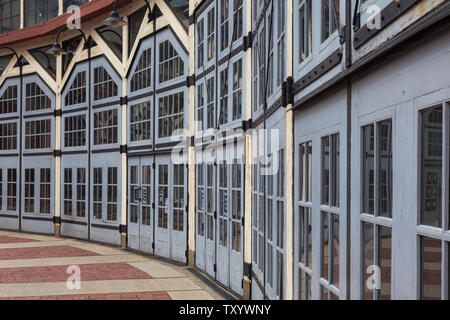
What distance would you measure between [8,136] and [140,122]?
7.32 meters

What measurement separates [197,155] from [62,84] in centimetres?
781

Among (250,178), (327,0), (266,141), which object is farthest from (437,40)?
(250,178)

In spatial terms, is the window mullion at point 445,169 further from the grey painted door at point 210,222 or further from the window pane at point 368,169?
the grey painted door at point 210,222

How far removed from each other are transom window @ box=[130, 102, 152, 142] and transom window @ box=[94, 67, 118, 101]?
120 centimetres

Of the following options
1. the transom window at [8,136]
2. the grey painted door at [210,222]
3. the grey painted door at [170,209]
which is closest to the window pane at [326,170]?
the grey painted door at [210,222]

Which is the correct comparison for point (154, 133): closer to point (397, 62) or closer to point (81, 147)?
point (81, 147)

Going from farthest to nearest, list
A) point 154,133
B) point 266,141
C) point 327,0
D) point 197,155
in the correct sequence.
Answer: point 154,133, point 197,155, point 266,141, point 327,0

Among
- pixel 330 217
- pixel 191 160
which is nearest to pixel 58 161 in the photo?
pixel 191 160

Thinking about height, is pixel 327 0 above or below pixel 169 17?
below

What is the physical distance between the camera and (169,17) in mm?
12734

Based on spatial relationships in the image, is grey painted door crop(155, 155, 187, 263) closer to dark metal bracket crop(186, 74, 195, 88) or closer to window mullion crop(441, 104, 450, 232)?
dark metal bracket crop(186, 74, 195, 88)

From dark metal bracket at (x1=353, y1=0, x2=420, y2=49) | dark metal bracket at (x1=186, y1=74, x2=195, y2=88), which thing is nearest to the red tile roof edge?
dark metal bracket at (x1=186, y1=74, x2=195, y2=88)

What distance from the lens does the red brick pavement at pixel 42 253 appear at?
518 inches

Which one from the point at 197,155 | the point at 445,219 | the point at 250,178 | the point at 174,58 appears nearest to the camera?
the point at 445,219
